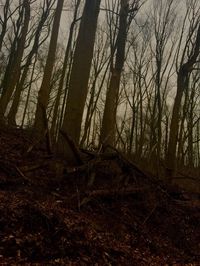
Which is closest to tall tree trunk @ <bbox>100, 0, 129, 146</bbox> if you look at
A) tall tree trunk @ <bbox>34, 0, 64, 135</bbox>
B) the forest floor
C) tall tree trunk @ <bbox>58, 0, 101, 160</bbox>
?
tall tree trunk @ <bbox>34, 0, 64, 135</bbox>

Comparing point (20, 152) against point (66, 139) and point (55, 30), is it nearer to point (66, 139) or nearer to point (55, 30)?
point (66, 139)

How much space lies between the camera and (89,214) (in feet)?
21.0

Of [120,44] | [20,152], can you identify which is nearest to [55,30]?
[120,44]

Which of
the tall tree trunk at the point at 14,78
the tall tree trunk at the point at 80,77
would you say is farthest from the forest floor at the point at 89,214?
the tall tree trunk at the point at 14,78

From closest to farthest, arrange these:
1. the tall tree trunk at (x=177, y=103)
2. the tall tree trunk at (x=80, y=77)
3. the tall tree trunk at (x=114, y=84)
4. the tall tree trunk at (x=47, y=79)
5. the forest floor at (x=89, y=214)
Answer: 1. the forest floor at (x=89, y=214)
2. the tall tree trunk at (x=80, y=77)
3. the tall tree trunk at (x=47, y=79)
4. the tall tree trunk at (x=114, y=84)
5. the tall tree trunk at (x=177, y=103)

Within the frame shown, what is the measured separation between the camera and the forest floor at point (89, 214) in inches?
189

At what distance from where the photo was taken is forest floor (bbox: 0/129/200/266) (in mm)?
4805

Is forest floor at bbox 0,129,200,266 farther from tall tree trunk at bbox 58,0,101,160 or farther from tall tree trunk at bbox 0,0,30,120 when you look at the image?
tall tree trunk at bbox 0,0,30,120

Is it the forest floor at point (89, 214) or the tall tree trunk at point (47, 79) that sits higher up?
the tall tree trunk at point (47, 79)

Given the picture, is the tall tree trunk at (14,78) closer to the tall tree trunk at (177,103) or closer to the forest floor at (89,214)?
the forest floor at (89,214)

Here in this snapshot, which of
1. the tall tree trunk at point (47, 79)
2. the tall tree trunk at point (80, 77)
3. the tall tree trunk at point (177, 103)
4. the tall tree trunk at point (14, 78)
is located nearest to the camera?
the tall tree trunk at point (80, 77)

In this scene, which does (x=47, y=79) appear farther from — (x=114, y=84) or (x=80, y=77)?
(x=80, y=77)

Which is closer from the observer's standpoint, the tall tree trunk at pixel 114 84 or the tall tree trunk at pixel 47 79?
the tall tree trunk at pixel 47 79

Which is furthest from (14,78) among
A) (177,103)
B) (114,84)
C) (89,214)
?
(89,214)
